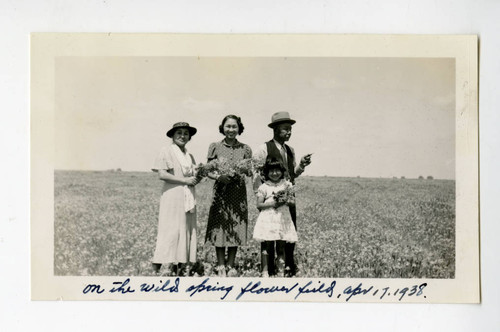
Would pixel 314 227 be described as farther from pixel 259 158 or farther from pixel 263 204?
pixel 259 158

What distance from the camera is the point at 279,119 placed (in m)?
3.36

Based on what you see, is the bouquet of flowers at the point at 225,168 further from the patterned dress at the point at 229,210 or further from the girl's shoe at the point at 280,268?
the girl's shoe at the point at 280,268

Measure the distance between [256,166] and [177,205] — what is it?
19.4 inches

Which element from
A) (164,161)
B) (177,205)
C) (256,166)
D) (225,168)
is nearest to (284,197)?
(256,166)

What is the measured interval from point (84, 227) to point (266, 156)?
1099 millimetres

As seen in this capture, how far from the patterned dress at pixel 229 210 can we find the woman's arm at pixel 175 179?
13 centimetres

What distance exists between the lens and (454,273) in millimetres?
3332

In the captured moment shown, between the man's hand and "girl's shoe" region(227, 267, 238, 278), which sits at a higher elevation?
the man's hand

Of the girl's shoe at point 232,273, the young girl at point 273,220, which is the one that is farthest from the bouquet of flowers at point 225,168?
the girl's shoe at point 232,273

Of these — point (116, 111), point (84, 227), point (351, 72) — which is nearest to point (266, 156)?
point (351, 72)

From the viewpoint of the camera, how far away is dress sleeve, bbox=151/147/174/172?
11.0 feet

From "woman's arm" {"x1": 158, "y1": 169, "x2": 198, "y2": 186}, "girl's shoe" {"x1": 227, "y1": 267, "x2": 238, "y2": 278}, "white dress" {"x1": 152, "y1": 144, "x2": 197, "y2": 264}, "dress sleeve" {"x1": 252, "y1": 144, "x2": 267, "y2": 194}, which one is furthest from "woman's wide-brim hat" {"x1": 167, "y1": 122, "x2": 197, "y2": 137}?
"girl's shoe" {"x1": 227, "y1": 267, "x2": 238, "y2": 278}

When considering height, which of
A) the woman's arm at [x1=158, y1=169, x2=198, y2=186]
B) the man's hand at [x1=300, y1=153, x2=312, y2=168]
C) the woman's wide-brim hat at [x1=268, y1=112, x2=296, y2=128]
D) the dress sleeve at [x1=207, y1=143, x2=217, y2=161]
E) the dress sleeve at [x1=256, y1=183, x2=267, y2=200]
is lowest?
the dress sleeve at [x1=256, y1=183, x2=267, y2=200]

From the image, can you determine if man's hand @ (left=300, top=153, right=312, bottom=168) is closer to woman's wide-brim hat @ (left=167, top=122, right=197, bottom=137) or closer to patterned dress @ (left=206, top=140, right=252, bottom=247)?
patterned dress @ (left=206, top=140, right=252, bottom=247)
